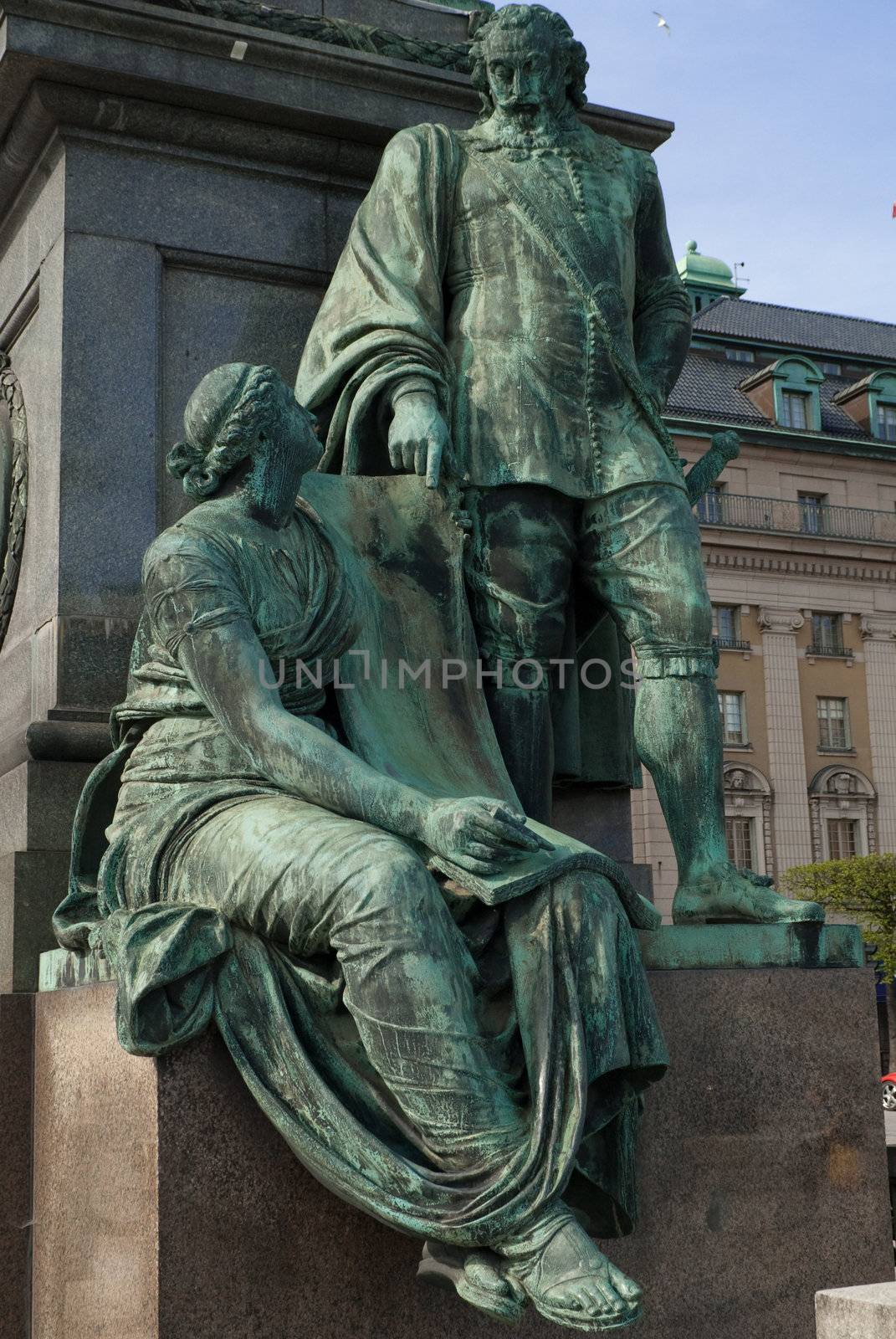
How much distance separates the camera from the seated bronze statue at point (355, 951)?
12.8 ft

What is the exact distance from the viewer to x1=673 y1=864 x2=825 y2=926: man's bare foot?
16.8ft

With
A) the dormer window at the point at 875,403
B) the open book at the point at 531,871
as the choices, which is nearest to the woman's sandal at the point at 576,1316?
the open book at the point at 531,871

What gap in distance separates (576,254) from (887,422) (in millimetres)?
47008

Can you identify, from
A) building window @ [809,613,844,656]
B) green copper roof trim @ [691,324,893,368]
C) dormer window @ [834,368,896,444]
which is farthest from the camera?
green copper roof trim @ [691,324,893,368]

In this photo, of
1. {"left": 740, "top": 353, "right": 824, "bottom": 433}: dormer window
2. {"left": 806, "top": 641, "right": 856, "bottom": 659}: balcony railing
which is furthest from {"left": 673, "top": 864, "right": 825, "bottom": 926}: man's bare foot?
{"left": 740, "top": 353, "right": 824, "bottom": 433}: dormer window

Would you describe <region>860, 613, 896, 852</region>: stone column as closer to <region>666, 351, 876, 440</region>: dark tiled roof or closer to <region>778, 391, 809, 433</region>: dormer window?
<region>666, 351, 876, 440</region>: dark tiled roof

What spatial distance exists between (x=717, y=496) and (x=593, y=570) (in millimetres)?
40599

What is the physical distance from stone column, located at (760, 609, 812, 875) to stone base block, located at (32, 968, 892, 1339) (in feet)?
133

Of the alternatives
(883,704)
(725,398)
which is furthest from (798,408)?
(883,704)

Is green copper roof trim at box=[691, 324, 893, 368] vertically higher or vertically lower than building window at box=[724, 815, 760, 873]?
higher

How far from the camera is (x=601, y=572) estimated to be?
18.5 ft

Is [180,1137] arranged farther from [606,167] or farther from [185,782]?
[606,167]

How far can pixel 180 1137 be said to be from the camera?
412 cm

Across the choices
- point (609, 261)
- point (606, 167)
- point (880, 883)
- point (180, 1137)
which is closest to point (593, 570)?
point (609, 261)
